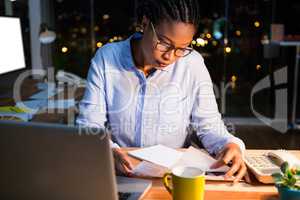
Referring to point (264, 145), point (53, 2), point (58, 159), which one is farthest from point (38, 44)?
point (58, 159)

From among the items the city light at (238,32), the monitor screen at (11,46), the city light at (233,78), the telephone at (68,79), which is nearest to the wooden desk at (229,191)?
the monitor screen at (11,46)

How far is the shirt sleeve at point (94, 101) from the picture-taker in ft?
4.93

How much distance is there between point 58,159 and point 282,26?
4.86m

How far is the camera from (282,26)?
4980 mm

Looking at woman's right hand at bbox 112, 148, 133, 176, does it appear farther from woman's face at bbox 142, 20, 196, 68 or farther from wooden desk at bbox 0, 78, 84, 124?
wooden desk at bbox 0, 78, 84, 124

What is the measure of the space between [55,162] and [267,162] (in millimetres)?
820

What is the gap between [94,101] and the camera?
1.54 m

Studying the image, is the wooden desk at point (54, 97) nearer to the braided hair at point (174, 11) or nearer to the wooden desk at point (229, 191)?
the braided hair at point (174, 11)

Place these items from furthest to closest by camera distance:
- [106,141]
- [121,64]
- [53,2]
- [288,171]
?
[53,2], [121,64], [288,171], [106,141]

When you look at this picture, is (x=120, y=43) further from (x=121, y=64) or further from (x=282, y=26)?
(x=282, y=26)

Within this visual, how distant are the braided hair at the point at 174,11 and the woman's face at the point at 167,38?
2 cm

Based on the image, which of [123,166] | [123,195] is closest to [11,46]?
[123,166]

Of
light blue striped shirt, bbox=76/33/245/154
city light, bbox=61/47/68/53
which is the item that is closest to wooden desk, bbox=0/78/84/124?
light blue striped shirt, bbox=76/33/245/154

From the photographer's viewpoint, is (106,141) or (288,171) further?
(288,171)
